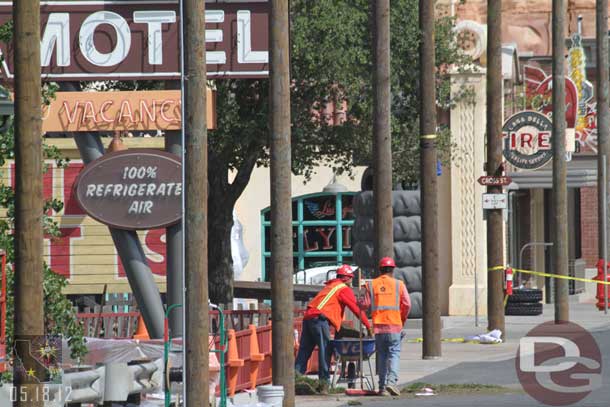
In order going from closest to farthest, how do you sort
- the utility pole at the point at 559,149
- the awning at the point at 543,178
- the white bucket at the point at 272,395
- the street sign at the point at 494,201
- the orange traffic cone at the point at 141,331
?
the white bucket at the point at 272,395, the orange traffic cone at the point at 141,331, the street sign at the point at 494,201, the utility pole at the point at 559,149, the awning at the point at 543,178

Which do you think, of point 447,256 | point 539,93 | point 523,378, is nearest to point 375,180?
point 523,378

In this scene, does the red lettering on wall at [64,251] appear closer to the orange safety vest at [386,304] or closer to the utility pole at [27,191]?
the orange safety vest at [386,304]

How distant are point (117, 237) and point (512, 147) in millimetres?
14850

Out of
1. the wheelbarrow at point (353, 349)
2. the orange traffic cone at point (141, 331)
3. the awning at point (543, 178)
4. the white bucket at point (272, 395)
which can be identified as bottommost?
the white bucket at point (272, 395)

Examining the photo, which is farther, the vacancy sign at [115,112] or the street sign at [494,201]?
the street sign at [494,201]

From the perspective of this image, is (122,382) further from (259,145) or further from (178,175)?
(259,145)

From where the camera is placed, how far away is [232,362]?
66.4ft

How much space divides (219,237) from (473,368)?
430 inches

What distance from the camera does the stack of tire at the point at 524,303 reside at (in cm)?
4028

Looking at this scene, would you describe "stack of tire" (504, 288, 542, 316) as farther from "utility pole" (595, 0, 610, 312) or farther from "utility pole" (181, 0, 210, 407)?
"utility pole" (181, 0, 210, 407)

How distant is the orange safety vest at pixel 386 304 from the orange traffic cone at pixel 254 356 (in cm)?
162

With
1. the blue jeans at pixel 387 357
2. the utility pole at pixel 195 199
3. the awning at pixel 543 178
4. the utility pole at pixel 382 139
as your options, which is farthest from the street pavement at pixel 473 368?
the awning at pixel 543 178

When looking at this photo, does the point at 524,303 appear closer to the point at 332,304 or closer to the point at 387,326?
the point at 332,304

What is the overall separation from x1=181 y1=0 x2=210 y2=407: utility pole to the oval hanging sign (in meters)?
2.96
